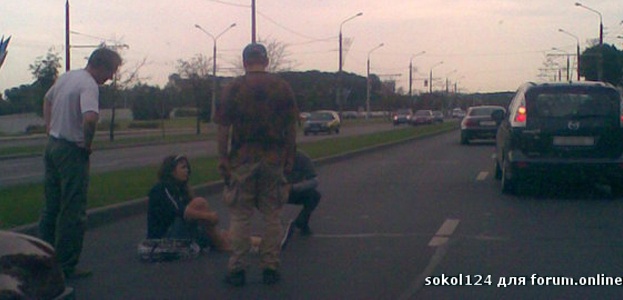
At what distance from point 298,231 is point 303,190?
0.61m

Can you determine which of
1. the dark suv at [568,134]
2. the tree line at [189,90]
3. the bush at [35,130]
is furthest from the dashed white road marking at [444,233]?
the bush at [35,130]

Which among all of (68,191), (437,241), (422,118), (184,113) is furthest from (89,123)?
(184,113)

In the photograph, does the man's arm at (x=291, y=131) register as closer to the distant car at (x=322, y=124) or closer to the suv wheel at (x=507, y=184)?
the suv wheel at (x=507, y=184)

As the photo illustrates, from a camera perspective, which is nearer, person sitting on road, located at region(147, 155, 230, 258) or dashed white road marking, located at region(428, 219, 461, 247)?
person sitting on road, located at region(147, 155, 230, 258)

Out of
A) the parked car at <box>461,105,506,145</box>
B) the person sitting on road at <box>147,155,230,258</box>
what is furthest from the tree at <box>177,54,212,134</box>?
the person sitting on road at <box>147,155,230,258</box>

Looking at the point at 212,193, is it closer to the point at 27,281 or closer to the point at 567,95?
the point at 567,95

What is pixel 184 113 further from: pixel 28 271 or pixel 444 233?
pixel 28 271

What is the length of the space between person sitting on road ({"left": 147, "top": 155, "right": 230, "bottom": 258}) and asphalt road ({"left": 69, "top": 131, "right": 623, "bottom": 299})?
0.72ft

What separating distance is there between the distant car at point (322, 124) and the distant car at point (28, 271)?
165ft

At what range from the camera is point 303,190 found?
34.1ft

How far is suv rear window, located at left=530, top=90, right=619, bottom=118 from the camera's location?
1409 centimetres

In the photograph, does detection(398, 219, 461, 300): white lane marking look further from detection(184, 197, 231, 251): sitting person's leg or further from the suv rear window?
the suv rear window

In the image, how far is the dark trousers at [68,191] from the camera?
7926 mm

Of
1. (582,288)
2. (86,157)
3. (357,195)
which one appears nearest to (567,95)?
(357,195)
